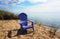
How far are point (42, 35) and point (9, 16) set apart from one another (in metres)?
3.81

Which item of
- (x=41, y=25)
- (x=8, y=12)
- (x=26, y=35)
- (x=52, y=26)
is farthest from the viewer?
(x=8, y=12)

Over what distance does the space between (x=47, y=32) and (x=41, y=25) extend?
4.35 ft

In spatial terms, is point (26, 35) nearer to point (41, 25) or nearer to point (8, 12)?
point (41, 25)

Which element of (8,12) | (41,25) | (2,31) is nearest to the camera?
(2,31)

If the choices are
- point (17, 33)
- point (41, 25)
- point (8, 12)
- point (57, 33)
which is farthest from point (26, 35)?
point (8, 12)

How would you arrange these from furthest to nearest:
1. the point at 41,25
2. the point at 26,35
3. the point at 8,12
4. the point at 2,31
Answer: the point at 8,12 → the point at 41,25 → the point at 2,31 → the point at 26,35

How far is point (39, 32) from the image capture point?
7410mm

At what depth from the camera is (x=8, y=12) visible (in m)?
10.2

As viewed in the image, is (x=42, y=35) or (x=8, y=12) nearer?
(x=42, y=35)

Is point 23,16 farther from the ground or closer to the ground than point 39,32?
farther from the ground

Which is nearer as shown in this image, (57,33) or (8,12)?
(57,33)

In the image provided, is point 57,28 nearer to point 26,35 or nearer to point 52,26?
point 52,26

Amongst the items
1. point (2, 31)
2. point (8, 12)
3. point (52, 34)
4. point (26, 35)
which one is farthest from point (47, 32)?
point (8, 12)

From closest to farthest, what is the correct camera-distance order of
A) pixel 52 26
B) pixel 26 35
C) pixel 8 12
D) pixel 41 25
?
pixel 26 35 → pixel 52 26 → pixel 41 25 → pixel 8 12
